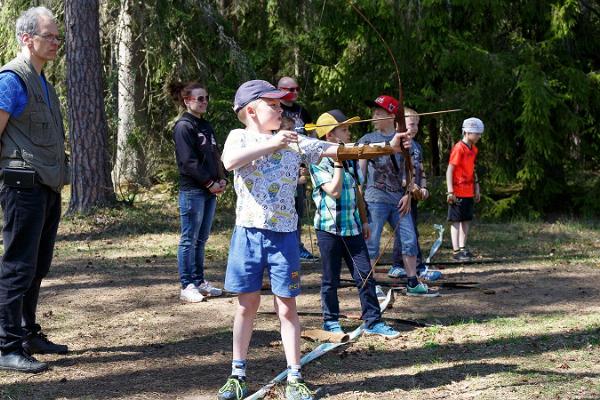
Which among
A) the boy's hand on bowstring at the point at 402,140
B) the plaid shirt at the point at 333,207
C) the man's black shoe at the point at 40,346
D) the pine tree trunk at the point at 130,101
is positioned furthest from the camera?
the pine tree trunk at the point at 130,101

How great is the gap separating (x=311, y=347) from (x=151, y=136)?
10.9m

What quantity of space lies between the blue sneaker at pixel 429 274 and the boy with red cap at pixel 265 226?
3959mm

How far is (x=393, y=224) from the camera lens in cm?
786

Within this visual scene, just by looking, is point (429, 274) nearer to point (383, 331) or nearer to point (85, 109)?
point (383, 331)

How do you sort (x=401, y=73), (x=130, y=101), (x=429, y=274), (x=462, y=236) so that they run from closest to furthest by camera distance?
(x=429, y=274) < (x=462, y=236) < (x=401, y=73) < (x=130, y=101)

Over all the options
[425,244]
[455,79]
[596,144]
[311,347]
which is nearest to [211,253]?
[425,244]

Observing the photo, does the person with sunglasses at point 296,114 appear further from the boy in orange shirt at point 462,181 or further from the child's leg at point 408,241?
the boy in orange shirt at point 462,181

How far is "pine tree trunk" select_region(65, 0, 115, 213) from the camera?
1230cm

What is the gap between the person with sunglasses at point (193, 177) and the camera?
7398mm

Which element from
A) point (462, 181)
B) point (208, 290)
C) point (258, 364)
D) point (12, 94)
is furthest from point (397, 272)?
point (12, 94)

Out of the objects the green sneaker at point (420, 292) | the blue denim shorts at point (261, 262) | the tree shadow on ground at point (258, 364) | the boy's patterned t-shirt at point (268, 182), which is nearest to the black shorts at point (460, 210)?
the green sneaker at point (420, 292)

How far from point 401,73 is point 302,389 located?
11.1 metres

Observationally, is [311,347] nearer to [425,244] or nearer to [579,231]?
[425,244]

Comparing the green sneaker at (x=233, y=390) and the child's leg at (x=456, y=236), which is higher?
the child's leg at (x=456, y=236)
